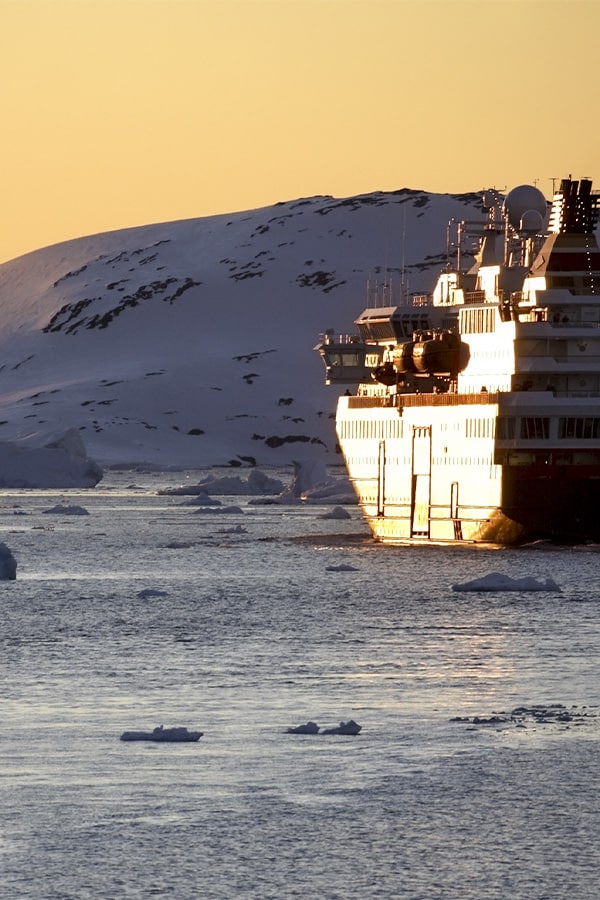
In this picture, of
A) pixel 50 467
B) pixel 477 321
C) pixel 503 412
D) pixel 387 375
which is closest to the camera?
pixel 503 412

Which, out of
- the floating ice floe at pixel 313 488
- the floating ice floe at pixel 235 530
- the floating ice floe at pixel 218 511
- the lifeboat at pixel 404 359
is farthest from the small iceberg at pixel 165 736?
the floating ice floe at pixel 313 488

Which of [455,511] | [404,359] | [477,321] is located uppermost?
[477,321]

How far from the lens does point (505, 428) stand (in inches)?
2532

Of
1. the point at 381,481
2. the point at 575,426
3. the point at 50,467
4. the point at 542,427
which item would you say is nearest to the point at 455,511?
the point at 542,427

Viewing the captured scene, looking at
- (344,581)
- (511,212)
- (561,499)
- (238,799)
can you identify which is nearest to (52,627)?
(344,581)

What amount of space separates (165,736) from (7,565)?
28.4m

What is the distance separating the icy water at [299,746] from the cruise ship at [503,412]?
1553cm

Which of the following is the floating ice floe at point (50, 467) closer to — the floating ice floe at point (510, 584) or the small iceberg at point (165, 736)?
the floating ice floe at point (510, 584)

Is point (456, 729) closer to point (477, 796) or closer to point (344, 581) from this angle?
point (477, 796)

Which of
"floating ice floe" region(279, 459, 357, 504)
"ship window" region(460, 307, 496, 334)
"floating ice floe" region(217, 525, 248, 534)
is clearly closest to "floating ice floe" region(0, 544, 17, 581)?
"ship window" region(460, 307, 496, 334)

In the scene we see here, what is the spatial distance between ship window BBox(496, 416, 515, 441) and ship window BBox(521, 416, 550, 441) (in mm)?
357

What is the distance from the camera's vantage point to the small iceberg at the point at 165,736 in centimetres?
2328

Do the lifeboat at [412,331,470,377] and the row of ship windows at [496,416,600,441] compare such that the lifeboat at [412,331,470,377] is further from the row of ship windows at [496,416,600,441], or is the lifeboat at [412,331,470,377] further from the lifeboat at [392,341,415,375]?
the row of ship windows at [496,416,600,441]

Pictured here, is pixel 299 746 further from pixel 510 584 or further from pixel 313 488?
pixel 313 488
